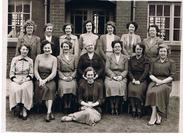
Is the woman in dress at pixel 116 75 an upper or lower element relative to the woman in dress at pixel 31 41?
lower

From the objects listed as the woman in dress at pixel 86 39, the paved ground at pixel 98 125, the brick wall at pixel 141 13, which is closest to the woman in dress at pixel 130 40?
the woman in dress at pixel 86 39

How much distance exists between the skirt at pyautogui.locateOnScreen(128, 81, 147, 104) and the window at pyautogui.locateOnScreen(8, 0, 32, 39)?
1.98m

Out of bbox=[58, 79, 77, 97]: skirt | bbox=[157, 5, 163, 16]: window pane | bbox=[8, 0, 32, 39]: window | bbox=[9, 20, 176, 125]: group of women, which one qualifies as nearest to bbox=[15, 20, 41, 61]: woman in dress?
bbox=[9, 20, 176, 125]: group of women

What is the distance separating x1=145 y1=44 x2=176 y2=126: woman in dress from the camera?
386 cm

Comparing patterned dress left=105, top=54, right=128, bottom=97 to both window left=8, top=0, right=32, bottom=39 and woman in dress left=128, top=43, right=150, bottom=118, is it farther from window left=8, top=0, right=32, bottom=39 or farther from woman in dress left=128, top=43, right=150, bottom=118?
window left=8, top=0, right=32, bottom=39

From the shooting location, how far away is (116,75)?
4.04m

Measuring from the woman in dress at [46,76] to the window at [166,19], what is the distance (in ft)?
6.46

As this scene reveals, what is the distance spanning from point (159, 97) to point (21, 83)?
1499mm

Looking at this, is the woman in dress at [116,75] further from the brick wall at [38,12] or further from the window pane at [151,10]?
the brick wall at [38,12]

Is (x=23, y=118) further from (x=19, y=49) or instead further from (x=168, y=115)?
(x=168, y=115)

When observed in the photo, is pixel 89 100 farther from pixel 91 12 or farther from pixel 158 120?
pixel 91 12

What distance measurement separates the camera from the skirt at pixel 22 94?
386 cm

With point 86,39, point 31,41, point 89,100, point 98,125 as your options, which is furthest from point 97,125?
point 31,41

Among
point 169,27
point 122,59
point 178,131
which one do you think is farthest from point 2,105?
point 169,27
